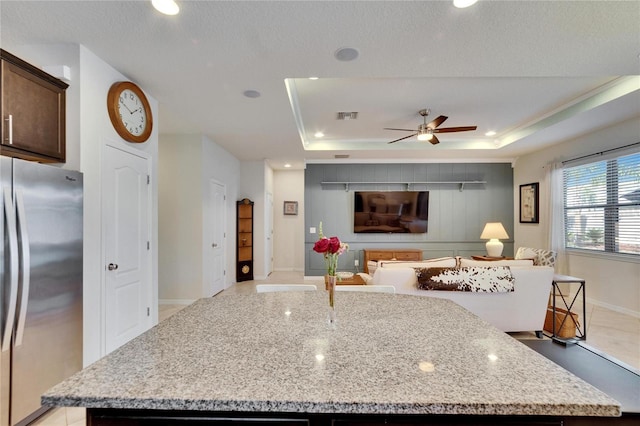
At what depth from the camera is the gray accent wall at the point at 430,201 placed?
6.52 m

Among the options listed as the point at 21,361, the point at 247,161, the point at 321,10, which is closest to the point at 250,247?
the point at 247,161

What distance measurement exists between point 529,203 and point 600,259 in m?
1.83

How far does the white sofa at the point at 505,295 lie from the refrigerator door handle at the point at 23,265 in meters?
2.65

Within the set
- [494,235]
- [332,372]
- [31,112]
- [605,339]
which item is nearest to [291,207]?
[494,235]

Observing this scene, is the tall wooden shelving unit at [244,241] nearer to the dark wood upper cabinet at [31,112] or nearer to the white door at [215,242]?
the white door at [215,242]

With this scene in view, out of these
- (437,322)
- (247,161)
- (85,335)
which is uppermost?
(247,161)

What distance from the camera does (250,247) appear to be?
638cm

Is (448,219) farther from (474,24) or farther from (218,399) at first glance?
(218,399)

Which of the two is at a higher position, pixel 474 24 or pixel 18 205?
pixel 474 24

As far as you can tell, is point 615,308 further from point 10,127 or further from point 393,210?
point 10,127

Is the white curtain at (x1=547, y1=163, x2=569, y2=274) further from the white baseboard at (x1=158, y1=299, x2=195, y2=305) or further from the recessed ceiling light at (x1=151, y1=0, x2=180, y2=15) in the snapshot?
the white baseboard at (x1=158, y1=299, x2=195, y2=305)

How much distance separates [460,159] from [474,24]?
15.9 feet

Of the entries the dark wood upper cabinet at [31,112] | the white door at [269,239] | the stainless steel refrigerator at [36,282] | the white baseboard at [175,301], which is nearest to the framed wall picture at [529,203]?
the white door at [269,239]

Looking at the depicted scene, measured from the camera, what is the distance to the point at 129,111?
2773 mm
